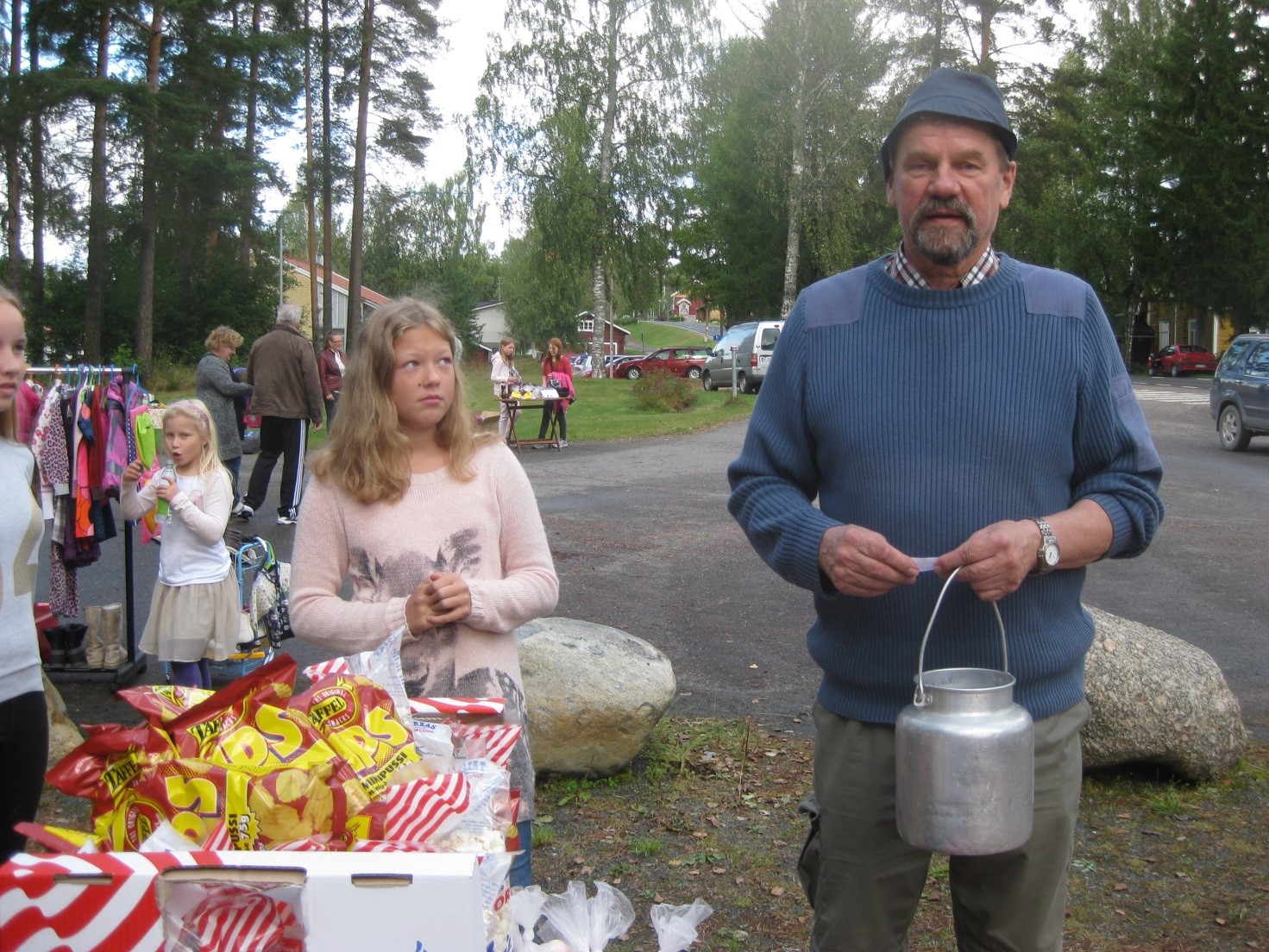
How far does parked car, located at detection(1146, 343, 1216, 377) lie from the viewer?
4141 centimetres

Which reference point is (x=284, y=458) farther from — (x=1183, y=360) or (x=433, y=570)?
(x=1183, y=360)

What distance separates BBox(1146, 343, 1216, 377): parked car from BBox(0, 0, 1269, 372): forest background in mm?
1794

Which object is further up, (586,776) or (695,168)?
(695,168)

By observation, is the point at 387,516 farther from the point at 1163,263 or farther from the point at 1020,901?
the point at 1163,263

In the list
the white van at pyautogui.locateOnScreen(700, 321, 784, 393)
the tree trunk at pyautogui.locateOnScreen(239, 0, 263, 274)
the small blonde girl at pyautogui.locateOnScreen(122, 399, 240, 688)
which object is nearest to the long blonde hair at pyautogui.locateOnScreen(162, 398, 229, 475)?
the small blonde girl at pyautogui.locateOnScreen(122, 399, 240, 688)

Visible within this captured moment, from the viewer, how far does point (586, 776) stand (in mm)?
4879

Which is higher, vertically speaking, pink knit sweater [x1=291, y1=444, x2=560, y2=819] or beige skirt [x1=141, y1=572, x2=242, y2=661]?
pink knit sweater [x1=291, y1=444, x2=560, y2=819]

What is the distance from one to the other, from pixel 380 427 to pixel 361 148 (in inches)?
1369

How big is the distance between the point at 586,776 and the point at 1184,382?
37.0 meters

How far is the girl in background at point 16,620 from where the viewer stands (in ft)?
8.18

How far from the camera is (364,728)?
1724mm

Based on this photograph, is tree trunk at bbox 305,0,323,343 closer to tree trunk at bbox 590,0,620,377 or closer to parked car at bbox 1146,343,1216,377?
tree trunk at bbox 590,0,620,377

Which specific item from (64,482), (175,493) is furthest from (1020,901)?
(64,482)

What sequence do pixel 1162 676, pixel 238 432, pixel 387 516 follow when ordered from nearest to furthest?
pixel 387 516 → pixel 1162 676 → pixel 238 432
